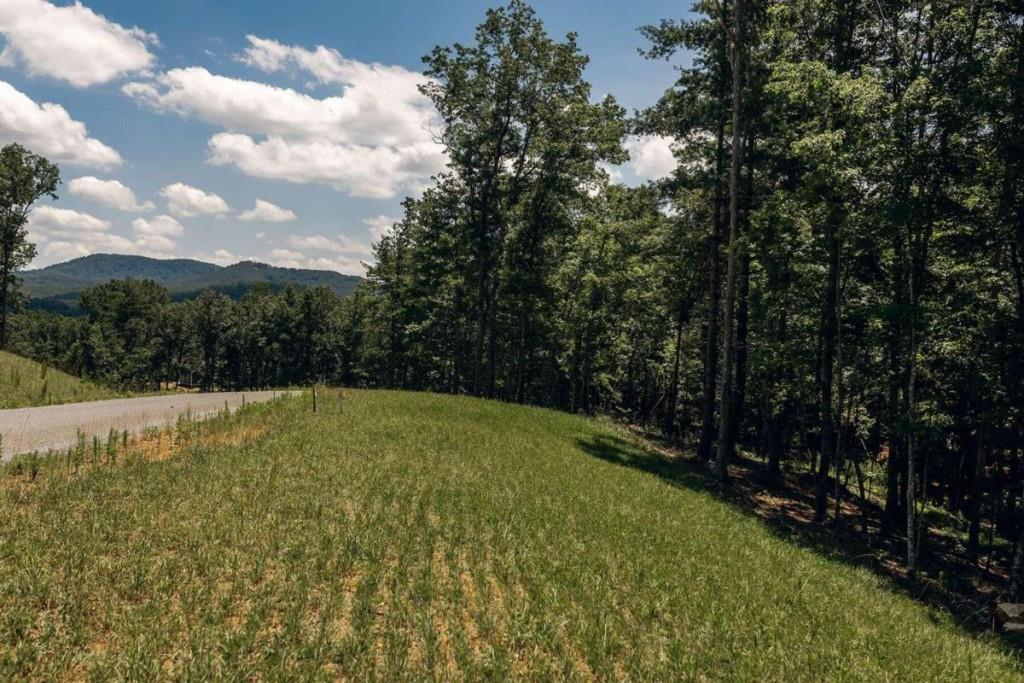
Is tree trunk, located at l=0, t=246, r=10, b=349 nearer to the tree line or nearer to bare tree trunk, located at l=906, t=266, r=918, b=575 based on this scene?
the tree line

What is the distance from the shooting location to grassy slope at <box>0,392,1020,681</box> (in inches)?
198

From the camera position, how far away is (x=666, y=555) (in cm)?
902

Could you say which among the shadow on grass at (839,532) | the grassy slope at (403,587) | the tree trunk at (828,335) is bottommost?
the shadow on grass at (839,532)

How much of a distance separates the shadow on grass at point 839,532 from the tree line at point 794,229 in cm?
86

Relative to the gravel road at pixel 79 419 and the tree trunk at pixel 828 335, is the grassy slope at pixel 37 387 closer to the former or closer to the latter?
the gravel road at pixel 79 419

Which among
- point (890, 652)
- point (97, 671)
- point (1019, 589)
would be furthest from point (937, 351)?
point (97, 671)

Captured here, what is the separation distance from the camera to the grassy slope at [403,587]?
5039 mm

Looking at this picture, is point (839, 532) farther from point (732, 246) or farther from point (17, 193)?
point (17, 193)

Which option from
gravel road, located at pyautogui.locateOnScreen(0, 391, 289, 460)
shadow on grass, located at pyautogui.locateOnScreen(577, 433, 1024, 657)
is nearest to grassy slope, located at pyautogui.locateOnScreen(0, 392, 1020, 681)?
shadow on grass, located at pyautogui.locateOnScreen(577, 433, 1024, 657)

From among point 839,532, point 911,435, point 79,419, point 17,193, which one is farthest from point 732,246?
point 17,193

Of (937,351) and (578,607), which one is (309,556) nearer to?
(578,607)

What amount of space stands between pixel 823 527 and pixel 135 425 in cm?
2092

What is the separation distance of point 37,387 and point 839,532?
1110 inches

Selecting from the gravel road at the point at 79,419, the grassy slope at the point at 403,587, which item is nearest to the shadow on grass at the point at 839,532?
the grassy slope at the point at 403,587
